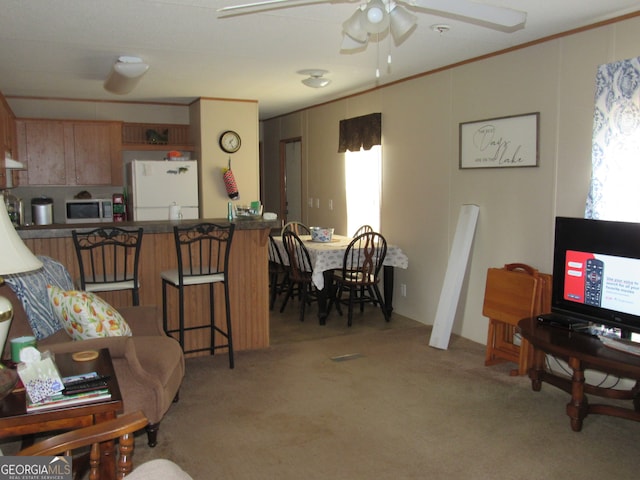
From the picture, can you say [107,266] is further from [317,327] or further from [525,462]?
[525,462]

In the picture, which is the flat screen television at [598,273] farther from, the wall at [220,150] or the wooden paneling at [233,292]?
the wall at [220,150]

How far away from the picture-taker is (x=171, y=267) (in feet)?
14.0

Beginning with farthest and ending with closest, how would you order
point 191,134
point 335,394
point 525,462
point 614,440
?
1. point 191,134
2. point 335,394
3. point 614,440
4. point 525,462

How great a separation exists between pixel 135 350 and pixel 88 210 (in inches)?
170

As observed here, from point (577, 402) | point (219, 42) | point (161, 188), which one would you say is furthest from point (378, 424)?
point (161, 188)

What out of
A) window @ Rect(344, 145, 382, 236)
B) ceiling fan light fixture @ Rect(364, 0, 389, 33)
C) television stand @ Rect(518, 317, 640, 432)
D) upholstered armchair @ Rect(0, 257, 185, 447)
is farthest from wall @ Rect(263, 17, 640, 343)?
upholstered armchair @ Rect(0, 257, 185, 447)

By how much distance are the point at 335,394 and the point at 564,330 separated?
1.46m

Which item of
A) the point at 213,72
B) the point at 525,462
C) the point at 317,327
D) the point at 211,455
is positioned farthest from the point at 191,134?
the point at 525,462

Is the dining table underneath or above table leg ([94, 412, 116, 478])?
above

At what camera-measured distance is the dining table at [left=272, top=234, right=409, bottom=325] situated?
5297 mm

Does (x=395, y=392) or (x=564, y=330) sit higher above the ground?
(x=564, y=330)

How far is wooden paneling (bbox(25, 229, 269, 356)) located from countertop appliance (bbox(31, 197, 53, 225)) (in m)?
2.87

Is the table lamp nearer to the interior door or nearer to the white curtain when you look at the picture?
the white curtain

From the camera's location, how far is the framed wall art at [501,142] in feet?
13.5
